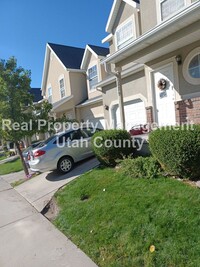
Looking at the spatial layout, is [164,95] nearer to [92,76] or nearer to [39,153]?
[39,153]

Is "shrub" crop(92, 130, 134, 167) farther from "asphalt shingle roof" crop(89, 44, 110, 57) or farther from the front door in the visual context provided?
"asphalt shingle roof" crop(89, 44, 110, 57)

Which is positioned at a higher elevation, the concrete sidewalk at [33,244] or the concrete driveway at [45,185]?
the concrete driveway at [45,185]

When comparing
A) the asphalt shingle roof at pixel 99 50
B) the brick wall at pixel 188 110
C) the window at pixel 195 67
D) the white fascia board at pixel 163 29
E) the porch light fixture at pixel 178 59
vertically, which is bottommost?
the brick wall at pixel 188 110

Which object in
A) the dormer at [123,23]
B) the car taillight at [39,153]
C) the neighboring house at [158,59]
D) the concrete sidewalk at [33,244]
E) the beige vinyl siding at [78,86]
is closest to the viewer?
the concrete sidewalk at [33,244]

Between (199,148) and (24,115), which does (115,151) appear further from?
(24,115)

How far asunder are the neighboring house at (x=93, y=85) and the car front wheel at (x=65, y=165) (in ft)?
23.0

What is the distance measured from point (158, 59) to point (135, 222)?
7082 mm

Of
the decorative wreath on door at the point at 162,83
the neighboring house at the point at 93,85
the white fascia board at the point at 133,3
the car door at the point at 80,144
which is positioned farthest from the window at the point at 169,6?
the neighboring house at the point at 93,85

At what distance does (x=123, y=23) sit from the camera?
12414 millimetres

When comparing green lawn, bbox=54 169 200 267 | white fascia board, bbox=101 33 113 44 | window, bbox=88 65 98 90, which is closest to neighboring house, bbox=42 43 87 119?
window, bbox=88 65 98 90

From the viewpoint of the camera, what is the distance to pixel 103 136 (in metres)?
7.67

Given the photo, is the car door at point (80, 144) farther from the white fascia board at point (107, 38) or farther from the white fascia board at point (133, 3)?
the white fascia board at point (133, 3)

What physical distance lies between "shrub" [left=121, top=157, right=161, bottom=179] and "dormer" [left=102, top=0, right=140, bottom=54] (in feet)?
25.7

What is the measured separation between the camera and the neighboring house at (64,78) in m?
18.8
